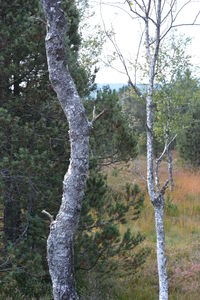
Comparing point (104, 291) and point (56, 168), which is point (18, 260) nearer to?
point (56, 168)

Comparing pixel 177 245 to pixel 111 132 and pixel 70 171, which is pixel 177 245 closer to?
pixel 111 132

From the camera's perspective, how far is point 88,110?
5.09 m

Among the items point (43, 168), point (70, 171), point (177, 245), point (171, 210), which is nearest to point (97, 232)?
point (43, 168)

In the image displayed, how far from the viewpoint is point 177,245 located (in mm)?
7754

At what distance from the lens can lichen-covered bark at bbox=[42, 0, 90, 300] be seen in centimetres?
221

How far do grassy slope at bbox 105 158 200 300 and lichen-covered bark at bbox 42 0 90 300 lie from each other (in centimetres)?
236

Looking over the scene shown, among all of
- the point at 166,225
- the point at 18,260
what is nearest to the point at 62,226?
the point at 18,260

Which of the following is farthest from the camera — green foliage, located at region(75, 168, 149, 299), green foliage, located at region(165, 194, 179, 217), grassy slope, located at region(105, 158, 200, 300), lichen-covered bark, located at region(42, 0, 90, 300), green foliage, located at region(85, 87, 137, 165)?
green foliage, located at region(165, 194, 179, 217)

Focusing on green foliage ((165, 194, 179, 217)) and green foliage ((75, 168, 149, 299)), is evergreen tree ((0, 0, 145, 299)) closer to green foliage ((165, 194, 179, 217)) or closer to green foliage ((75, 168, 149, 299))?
green foliage ((75, 168, 149, 299))

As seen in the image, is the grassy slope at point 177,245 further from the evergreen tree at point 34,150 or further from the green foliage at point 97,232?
the evergreen tree at point 34,150

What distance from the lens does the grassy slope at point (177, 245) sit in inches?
218

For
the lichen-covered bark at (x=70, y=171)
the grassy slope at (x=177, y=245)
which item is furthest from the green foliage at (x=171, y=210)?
the lichen-covered bark at (x=70, y=171)

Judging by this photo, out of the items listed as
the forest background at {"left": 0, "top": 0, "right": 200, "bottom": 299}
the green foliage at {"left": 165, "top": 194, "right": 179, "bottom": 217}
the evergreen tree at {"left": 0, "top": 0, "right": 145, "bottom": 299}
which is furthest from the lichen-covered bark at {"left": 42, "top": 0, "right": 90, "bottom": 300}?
the green foliage at {"left": 165, "top": 194, "right": 179, "bottom": 217}

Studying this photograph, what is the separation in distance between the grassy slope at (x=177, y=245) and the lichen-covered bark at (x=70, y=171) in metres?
2.36
